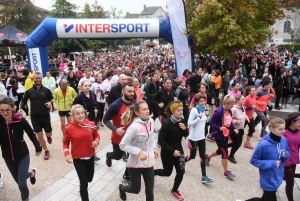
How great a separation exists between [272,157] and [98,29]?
10.7m

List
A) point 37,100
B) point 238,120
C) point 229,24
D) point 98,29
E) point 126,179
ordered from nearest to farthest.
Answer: point 126,179, point 238,120, point 37,100, point 229,24, point 98,29

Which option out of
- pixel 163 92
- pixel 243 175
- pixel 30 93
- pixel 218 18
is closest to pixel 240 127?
pixel 243 175

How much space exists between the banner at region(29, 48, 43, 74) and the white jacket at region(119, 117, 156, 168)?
10.9 meters

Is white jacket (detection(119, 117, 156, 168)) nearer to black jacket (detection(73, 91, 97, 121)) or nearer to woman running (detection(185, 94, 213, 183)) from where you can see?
woman running (detection(185, 94, 213, 183))

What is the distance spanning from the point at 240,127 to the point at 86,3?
42022mm

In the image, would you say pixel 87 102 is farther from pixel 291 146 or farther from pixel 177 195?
pixel 291 146

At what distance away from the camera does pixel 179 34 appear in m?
11.1

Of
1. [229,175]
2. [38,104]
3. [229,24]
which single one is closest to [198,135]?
[229,175]

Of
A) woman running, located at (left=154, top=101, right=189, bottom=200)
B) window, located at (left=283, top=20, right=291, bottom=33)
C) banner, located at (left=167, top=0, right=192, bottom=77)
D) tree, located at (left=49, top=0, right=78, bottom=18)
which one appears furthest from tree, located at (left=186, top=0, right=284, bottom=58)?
window, located at (left=283, top=20, right=291, bottom=33)

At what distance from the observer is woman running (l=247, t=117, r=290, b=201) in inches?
118

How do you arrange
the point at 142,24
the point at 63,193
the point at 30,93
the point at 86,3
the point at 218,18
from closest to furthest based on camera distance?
the point at 63,193
the point at 30,93
the point at 218,18
the point at 142,24
the point at 86,3

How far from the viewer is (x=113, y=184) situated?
4.34m

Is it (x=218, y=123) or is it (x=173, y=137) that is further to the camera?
(x=218, y=123)

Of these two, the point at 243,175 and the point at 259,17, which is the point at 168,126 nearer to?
the point at 243,175
